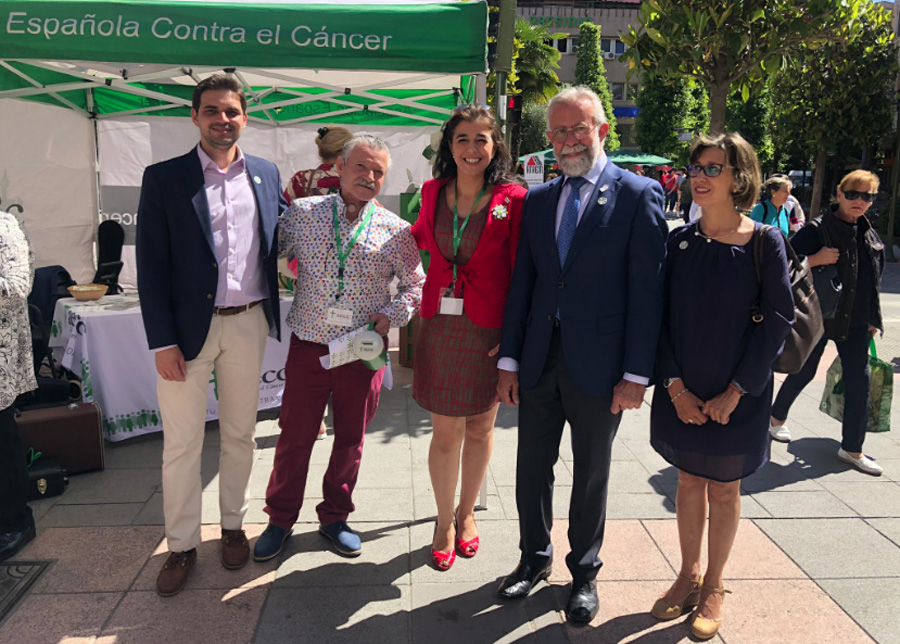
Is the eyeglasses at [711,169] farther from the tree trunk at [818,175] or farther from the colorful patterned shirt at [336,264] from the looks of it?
the tree trunk at [818,175]

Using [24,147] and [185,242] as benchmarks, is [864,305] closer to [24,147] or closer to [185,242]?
[185,242]

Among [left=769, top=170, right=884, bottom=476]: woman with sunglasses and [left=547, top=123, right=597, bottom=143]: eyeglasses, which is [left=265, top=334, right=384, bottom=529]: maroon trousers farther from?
[left=769, top=170, right=884, bottom=476]: woman with sunglasses

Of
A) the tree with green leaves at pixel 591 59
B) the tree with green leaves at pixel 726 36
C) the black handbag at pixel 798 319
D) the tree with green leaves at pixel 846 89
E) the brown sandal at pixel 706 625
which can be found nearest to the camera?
the black handbag at pixel 798 319

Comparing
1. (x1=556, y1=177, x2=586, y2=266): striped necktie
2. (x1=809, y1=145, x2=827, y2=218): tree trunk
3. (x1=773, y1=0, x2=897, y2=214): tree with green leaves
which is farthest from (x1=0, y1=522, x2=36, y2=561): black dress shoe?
(x1=809, y1=145, x2=827, y2=218): tree trunk

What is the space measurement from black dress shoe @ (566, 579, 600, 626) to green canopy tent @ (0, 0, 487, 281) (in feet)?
8.27

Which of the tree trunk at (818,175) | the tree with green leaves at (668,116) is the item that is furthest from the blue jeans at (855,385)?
the tree with green leaves at (668,116)

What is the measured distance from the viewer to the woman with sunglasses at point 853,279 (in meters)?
3.89

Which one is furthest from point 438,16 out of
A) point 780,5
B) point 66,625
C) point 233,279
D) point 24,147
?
point 24,147

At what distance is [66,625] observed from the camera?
8.43 feet

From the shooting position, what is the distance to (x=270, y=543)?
3066 mm

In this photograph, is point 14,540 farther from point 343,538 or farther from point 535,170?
point 535,170

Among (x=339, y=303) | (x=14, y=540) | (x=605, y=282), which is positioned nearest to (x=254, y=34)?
(x=339, y=303)

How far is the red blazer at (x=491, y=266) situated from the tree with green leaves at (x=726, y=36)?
4.35m

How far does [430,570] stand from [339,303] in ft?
4.04
